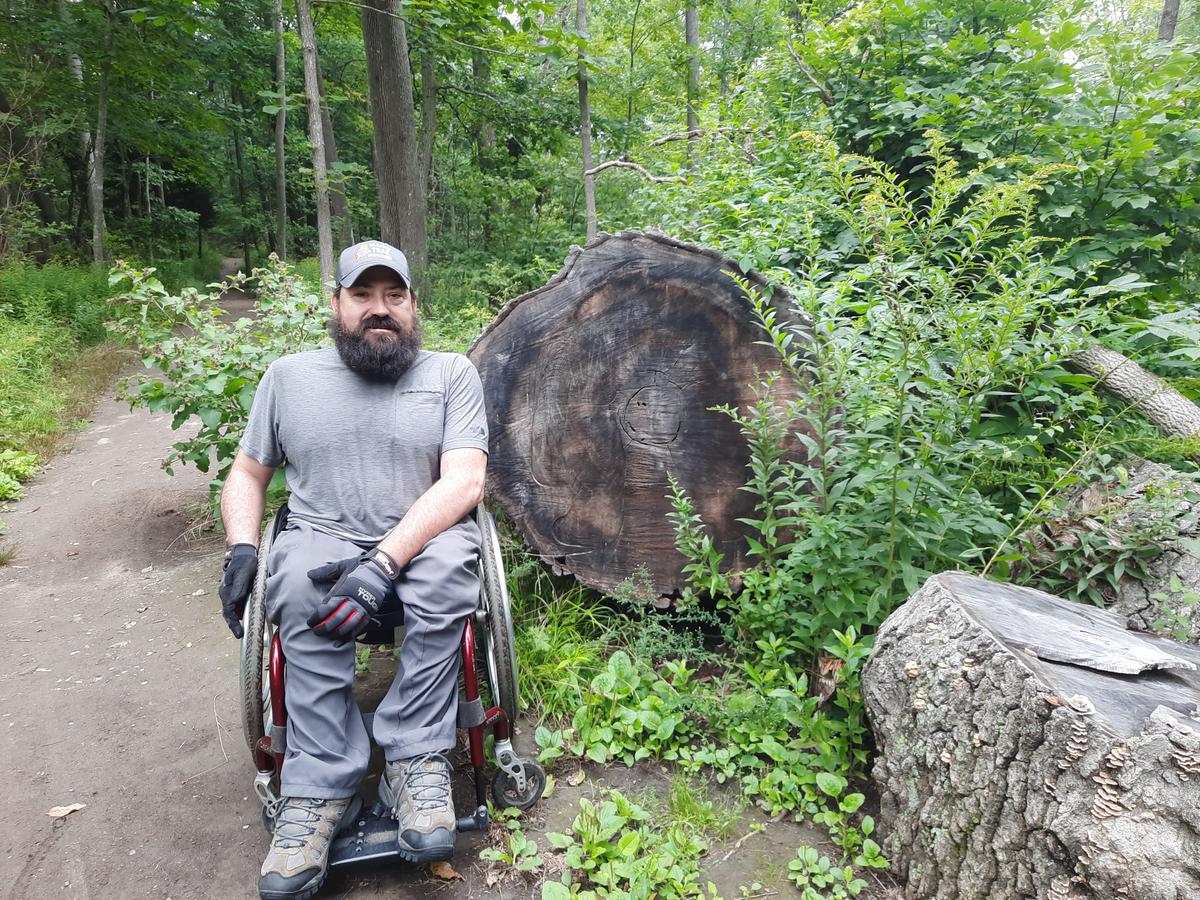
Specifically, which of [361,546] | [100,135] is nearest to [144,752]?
[361,546]

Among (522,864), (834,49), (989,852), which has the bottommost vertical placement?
(522,864)

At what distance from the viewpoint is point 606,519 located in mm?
2707

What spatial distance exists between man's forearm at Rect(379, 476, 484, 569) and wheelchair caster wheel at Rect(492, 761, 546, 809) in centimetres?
71

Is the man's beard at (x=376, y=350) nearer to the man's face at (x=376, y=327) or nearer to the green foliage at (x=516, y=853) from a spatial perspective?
the man's face at (x=376, y=327)

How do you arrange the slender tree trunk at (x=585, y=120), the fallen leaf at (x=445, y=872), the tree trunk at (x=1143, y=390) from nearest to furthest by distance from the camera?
the fallen leaf at (x=445, y=872) → the tree trunk at (x=1143, y=390) → the slender tree trunk at (x=585, y=120)

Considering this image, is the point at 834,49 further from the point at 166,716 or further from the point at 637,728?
the point at 166,716

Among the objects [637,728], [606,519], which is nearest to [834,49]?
[606,519]

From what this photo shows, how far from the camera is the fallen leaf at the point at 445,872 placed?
69.2 inches

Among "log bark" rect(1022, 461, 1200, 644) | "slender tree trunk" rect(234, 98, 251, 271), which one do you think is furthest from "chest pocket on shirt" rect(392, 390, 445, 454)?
"slender tree trunk" rect(234, 98, 251, 271)

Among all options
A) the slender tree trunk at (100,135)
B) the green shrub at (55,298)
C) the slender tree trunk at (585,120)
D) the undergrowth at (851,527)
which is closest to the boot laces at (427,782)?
the undergrowth at (851,527)

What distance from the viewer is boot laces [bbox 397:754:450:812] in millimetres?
1673

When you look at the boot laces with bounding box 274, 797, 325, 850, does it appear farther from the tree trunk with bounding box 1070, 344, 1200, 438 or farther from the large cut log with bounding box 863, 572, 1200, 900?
the tree trunk with bounding box 1070, 344, 1200, 438

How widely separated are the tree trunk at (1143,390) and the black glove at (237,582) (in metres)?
2.68

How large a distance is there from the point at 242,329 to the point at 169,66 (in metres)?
9.84
